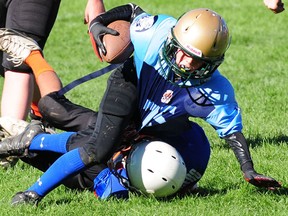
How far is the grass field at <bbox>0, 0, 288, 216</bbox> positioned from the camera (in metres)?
5.05

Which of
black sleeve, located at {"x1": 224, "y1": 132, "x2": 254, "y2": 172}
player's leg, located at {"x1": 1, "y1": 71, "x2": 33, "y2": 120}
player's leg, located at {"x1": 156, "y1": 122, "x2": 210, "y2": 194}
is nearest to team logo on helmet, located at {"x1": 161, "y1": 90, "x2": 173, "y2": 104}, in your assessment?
player's leg, located at {"x1": 156, "y1": 122, "x2": 210, "y2": 194}

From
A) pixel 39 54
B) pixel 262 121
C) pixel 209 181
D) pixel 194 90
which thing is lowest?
pixel 262 121

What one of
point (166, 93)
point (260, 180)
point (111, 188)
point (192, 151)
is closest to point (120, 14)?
point (166, 93)

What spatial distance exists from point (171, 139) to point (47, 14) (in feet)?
5.11

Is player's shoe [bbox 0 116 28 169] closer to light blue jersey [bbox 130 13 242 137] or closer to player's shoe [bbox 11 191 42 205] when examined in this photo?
player's shoe [bbox 11 191 42 205]

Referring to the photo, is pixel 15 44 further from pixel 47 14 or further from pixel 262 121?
pixel 262 121

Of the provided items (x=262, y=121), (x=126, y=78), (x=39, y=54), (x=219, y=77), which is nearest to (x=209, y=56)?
(x=219, y=77)

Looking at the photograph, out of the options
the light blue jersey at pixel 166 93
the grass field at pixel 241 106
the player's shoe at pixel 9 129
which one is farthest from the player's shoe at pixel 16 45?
the light blue jersey at pixel 166 93

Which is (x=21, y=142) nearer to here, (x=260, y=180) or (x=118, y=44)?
(x=118, y=44)

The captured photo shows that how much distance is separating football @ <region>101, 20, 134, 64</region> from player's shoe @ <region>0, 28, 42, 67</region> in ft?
2.76

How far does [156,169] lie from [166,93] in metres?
0.47

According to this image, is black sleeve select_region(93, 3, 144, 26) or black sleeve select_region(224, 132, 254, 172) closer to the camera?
black sleeve select_region(224, 132, 254, 172)

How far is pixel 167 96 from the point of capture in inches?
207

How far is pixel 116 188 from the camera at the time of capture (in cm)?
534
